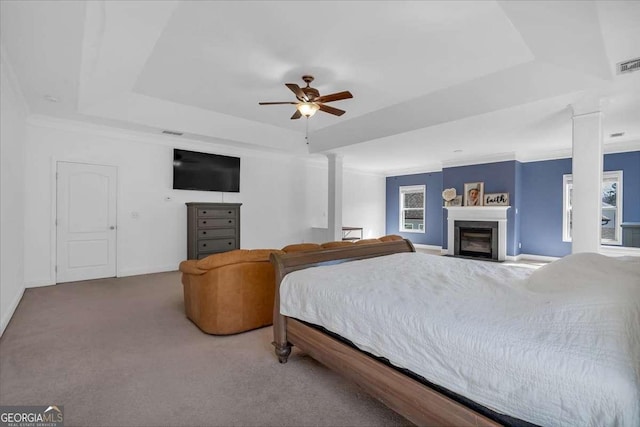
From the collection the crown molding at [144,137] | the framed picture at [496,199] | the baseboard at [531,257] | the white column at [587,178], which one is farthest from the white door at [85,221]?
the baseboard at [531,257]

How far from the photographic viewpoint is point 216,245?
5984mm

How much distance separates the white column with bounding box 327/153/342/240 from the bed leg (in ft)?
16.2

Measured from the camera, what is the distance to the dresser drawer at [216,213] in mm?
5789

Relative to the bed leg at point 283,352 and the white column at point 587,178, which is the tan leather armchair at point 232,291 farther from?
the white column at point 587,178

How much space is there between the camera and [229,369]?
7.53 feet

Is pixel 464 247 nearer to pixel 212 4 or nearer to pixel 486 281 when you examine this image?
pixel 486 281

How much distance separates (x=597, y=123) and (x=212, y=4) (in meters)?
4.52

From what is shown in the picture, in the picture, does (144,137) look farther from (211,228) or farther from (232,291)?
(232,291)

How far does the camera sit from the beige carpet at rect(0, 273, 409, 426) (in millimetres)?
1788

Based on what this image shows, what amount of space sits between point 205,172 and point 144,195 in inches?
46.9

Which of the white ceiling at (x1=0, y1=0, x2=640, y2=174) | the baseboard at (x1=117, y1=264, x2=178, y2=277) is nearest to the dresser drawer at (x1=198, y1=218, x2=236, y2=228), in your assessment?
the baseboard at (x1=117, y1=264, x2=178, y2=277)

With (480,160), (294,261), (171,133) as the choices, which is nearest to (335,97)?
(294,261)

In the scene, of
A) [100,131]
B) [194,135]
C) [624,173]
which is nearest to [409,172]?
[624,173]

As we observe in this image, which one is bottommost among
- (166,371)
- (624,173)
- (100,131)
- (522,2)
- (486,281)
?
(166,371)
